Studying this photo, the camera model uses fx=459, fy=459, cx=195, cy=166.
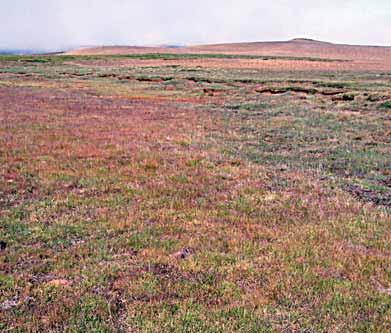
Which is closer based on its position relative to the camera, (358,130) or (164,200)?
(164,200)

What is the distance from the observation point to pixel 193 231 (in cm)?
847

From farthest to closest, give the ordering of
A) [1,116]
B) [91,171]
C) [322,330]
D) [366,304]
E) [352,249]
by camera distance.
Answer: [1,116] → [91,171] → [352,249] → [366,304] → [322,330]

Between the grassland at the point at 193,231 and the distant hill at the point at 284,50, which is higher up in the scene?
the distant hill at the point at 284,50

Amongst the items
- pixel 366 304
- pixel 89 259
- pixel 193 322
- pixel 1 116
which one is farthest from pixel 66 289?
pixel 1 116

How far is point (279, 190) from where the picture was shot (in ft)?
37.1

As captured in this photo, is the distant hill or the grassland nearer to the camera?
the grassland

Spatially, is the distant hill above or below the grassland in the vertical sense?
above

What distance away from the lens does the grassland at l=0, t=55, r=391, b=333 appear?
570 centimetres

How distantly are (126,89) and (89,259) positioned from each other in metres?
40.8

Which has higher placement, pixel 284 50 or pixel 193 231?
pixel 284 50

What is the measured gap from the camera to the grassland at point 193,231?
5695 mm

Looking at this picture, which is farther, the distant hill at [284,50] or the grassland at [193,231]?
the distant hill at [284,50]

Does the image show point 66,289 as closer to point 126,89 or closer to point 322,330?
point 322,330

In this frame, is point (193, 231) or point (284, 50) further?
point (284, 50)
